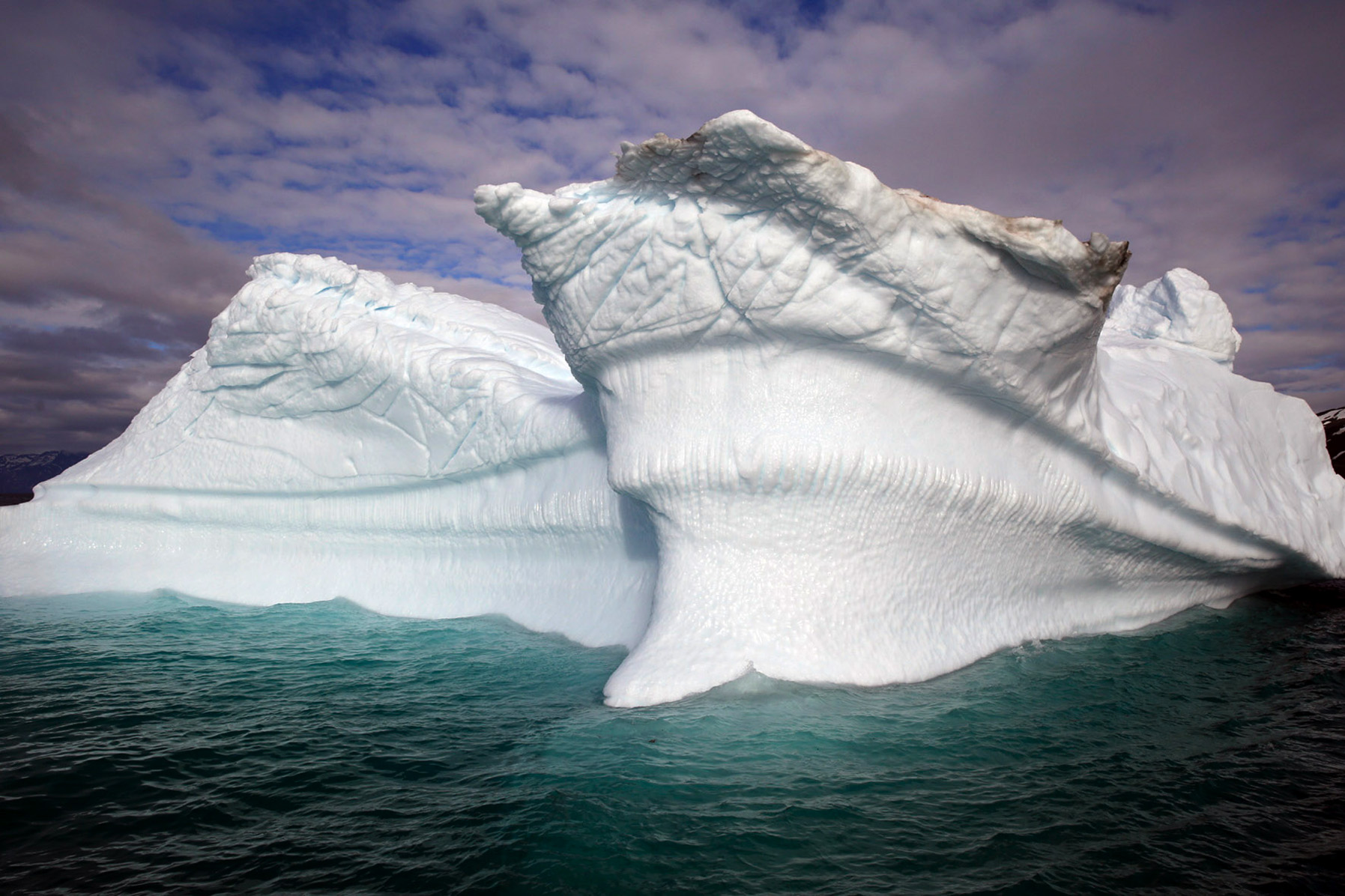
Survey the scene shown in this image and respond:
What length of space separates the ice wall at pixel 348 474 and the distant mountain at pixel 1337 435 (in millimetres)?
14853

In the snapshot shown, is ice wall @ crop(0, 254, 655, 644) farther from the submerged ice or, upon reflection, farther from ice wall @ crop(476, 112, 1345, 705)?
ice wall @ crop(476, 112, 1345, 705)

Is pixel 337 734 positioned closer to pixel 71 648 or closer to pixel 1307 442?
pixel 71 648

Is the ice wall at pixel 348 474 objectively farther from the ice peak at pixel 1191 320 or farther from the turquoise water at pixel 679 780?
the ice peak at pixel 1191 320

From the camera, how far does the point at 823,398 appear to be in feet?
14.2

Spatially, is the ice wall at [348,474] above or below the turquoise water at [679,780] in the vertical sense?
above

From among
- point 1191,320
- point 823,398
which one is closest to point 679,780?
point 823,398

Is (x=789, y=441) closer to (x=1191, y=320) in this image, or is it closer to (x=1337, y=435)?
(x=1191, y=320)

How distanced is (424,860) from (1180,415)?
666 centimetres

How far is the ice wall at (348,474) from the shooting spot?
648 cm

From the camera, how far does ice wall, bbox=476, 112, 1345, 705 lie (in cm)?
387

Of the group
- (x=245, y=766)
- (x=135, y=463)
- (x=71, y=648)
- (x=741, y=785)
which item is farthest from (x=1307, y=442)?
(x=135, y=463)

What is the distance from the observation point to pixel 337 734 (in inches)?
137

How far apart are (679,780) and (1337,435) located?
17.4 metres

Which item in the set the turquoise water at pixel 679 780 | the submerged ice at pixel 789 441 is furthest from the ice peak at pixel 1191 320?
the turquoise water at pixel 679 780
